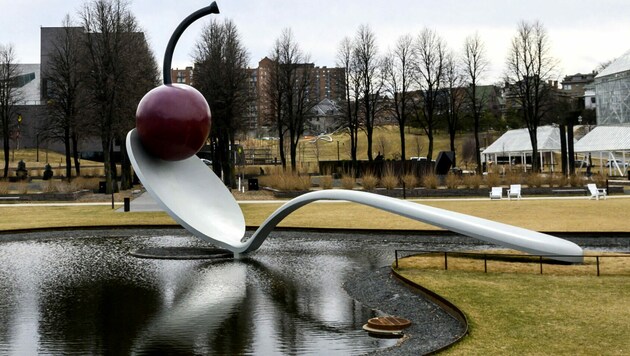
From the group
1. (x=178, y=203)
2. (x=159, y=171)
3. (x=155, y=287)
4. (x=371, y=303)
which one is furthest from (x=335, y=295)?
(x=159, y=171)

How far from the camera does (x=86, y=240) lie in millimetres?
20531

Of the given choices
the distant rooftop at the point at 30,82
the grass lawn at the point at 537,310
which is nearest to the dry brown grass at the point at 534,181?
the grass lawn at the point at 537,310

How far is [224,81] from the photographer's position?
140 ft

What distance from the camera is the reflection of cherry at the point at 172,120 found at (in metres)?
15.6

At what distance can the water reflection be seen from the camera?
848 cm

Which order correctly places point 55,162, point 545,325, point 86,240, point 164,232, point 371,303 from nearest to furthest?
point 545,325 < point 371,303 < point 86,240 < point 164,232 < point 55,162

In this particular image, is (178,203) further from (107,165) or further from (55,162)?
(55,162)

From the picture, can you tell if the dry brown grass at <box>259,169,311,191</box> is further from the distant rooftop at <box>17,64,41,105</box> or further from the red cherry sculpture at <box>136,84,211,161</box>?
the distant rooftop at <box>17,64,41,105</box>

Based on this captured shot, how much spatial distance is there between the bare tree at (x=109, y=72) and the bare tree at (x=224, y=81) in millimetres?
5178

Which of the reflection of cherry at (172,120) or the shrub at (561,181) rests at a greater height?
the reflection of cherry at (172,120)

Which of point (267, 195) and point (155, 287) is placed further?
point (267, 195)

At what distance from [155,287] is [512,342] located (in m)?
7.49

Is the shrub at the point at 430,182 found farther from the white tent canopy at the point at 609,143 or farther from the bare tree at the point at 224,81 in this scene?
the white tent canopy at the point at 609,143

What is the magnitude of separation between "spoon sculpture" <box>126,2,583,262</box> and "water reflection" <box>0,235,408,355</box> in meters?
1.03
